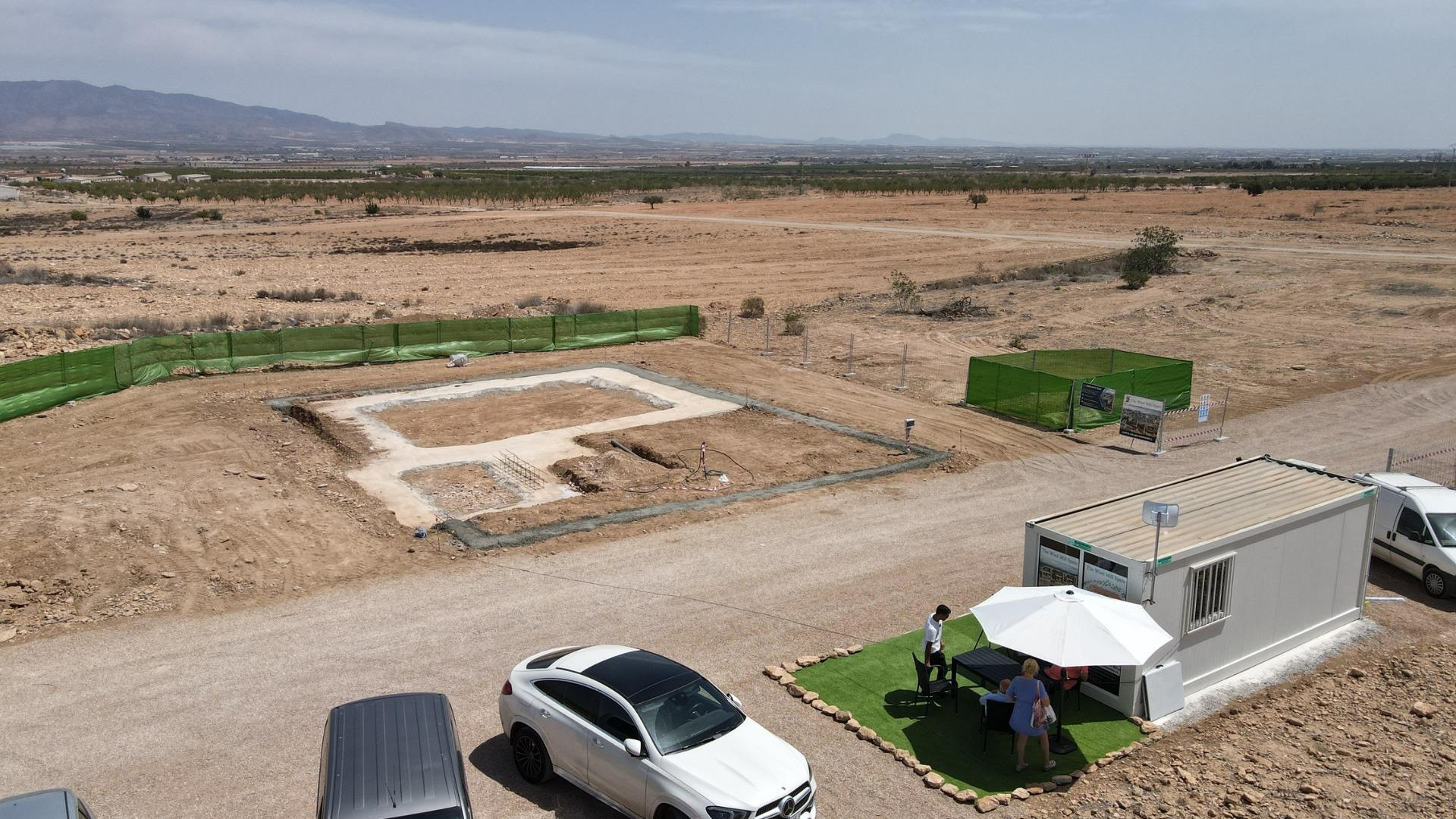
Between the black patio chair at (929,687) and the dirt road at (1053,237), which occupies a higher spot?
the dirt road at (1053,237)

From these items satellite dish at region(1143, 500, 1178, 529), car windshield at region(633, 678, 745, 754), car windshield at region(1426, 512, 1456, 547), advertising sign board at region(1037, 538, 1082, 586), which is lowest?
car windshield at region(1426, 512, 1456, 547)

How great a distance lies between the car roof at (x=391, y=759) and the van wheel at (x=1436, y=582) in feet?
51.6

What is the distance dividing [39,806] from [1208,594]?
41.4 feet

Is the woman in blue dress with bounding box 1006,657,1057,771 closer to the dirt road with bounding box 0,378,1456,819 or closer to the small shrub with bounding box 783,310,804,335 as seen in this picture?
the dirt road with bounding box 0,378,1456,819

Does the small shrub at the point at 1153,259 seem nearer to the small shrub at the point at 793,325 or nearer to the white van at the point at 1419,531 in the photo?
the small shrub at the point at 793,325

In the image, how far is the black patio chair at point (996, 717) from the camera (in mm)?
11570

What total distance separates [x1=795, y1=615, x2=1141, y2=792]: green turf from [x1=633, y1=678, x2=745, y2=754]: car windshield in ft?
8.76

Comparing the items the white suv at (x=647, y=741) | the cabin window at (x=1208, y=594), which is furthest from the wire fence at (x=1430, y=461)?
the white suv at (x=647, y=741)

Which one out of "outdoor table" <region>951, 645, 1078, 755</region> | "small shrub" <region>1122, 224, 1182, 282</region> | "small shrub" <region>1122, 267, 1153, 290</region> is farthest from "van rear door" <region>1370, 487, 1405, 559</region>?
"small shrub" <region>1122, 224, 1182, 282</region>

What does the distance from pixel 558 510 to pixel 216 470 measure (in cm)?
778

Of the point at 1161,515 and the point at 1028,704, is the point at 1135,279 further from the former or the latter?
the point at 1028,704

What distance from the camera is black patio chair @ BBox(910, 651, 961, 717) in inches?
492

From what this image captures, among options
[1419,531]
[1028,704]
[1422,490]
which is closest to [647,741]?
[1028,704]

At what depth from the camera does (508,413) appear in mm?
27469
